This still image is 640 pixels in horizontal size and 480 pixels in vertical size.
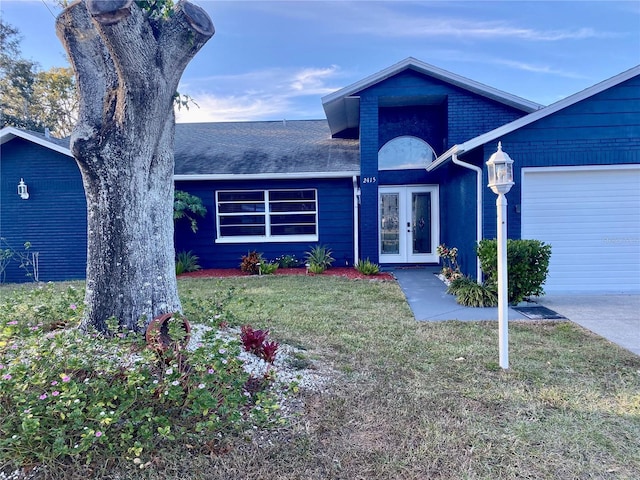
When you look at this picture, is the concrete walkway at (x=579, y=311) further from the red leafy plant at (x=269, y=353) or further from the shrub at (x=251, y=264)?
the shrub at (x=251, y=264)

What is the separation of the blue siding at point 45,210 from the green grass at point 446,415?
8324 millimetres

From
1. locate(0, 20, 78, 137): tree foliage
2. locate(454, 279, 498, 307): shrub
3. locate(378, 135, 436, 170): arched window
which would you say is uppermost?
locate(0, 20, 78, 137): tree foliage

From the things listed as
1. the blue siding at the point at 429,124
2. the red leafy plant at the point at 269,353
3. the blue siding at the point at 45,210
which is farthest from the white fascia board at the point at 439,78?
the red leafy plant at the point at 269,353

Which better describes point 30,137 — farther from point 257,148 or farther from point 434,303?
point 434,303

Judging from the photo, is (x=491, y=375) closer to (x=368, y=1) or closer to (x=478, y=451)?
(x=478, y=451)

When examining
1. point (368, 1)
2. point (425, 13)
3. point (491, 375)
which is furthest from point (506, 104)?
point (491, 375)

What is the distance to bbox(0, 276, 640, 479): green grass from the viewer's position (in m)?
2.41

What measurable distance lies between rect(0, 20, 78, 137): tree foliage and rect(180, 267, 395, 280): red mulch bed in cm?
1763

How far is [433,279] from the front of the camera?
927 centimetres

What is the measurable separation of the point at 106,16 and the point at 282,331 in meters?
3.81

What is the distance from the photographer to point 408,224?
11.2 m

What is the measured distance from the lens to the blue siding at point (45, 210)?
10.5 metres

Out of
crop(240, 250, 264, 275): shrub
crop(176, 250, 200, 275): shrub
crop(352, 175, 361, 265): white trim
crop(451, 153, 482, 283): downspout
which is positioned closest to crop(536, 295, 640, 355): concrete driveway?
crop(451, 153, 482, 283): downspout

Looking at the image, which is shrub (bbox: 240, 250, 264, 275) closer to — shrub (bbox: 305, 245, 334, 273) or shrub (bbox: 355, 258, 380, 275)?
shrub (bbox: 305, 245, 334, 273)
